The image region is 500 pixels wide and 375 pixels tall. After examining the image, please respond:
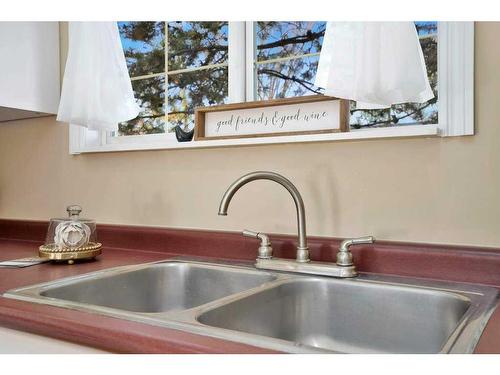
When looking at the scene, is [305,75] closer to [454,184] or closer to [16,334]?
[454,184]

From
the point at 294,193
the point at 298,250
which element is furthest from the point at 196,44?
the point at 298,250

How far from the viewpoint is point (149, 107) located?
1.76 metres

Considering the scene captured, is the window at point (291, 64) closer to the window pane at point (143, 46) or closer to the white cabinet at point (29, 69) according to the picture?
the window pane at point (143, 46)

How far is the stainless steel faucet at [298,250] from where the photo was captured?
3.59 ft

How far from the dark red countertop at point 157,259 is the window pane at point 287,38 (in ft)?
1.99

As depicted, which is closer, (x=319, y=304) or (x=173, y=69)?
(x=319, y=304)

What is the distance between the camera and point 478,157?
1076 millimetres

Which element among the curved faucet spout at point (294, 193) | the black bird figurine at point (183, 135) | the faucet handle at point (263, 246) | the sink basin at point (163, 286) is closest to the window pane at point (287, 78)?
the black bird figurine at point (183, 135)

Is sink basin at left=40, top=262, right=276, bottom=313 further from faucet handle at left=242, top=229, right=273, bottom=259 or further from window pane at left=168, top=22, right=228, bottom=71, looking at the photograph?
window pane at left=168, top=22, right=228, bottom=71

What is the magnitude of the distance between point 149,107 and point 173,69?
0.18 meters

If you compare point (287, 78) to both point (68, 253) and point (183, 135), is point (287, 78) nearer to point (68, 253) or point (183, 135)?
point (183, 135)

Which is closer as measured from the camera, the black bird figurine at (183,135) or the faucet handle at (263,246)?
the faucet handle at (263,246)

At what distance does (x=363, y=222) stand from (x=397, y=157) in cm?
19
